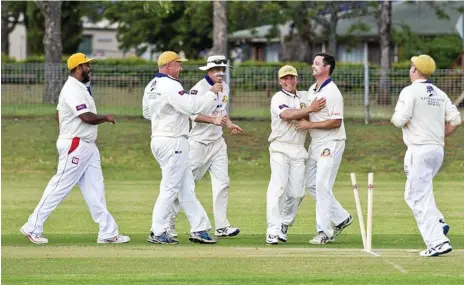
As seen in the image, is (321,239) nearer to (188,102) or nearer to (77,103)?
(188,102)

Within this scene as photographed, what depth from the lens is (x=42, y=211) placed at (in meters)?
15.6

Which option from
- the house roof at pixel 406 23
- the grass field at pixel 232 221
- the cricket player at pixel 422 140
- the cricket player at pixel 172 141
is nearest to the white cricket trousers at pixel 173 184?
the cricket player at pixel 172 141

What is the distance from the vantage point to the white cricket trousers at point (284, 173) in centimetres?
1575

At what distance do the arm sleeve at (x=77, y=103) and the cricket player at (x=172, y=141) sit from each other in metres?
0.76

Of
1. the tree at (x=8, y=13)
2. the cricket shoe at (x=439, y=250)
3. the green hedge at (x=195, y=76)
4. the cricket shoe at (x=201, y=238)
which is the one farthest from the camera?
the tree at (x=8, y=13)

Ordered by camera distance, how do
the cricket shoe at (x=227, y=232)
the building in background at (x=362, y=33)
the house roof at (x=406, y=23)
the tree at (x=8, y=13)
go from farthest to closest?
the house roof at (x=406, y=23), the building in background at (x=362, y=33), the tree at (x=8, y=13), the cricket shoe at (x=227, y=232)

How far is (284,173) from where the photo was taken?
15.8 metres

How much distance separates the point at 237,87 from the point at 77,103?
64.5 ft

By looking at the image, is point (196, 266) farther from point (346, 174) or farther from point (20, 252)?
point (346, 174)

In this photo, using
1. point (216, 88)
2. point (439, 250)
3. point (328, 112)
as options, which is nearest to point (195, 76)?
point (216, 88)

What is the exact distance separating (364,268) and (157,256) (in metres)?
2.30

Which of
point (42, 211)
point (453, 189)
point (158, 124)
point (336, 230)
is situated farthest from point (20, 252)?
point (453, 189)

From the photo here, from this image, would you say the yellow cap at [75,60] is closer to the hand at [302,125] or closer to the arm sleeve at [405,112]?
the hand at [302,125]

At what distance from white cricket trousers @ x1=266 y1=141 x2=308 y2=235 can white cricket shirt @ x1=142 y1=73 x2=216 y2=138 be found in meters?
0.96
